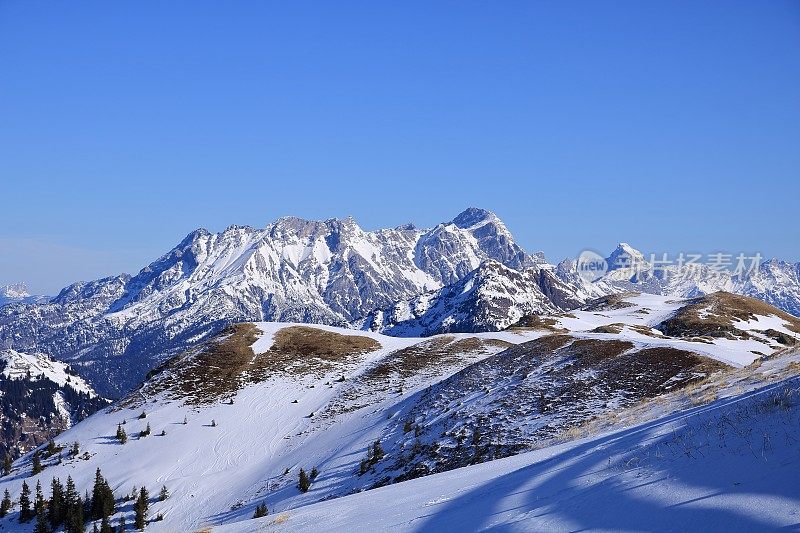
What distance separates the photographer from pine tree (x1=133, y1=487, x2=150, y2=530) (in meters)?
35.1

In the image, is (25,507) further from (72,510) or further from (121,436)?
(121,436)

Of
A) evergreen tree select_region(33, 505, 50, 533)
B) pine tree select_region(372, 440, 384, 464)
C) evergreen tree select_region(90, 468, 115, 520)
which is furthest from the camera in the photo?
evergreen tree select_region(90, 468, 115, 520)

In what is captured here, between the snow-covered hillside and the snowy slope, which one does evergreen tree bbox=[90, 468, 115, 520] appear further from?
the snowy slope

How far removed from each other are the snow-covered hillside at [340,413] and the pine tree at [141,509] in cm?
75

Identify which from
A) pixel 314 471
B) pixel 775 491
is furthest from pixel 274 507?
pixel 775 491

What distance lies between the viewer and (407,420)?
41.7 metres

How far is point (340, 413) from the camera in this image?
50.7 metres

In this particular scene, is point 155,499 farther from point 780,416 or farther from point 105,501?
point 780,416

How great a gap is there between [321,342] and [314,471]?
134 feet

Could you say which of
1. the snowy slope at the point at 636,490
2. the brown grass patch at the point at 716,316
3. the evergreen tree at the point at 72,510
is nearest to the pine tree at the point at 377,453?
the evergreen tree at the point at 72,510

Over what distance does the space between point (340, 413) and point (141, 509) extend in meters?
18.3

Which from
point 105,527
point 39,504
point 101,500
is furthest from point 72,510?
point 105,527

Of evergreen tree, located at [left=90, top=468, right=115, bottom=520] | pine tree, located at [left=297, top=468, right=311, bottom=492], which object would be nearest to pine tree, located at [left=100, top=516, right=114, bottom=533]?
evergreen tree, located at [left=90, top=468, right=115, bottom=520]

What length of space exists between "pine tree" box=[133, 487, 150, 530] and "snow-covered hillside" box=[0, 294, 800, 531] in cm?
75
